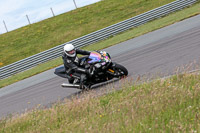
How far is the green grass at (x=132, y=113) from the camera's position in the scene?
5020 millimetres

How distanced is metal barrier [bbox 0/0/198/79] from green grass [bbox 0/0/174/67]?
17.1 ft

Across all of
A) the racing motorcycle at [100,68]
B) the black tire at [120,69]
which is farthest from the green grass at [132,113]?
the black tire at [120,69]

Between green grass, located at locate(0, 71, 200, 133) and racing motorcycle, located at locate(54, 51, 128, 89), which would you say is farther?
racing motorcycle, located at locate(54, 51, 128, 89)

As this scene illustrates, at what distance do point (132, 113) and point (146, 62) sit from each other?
695 cm

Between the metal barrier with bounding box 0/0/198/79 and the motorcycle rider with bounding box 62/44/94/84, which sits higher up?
the motorcycle rider with bounding box 62/44/94/84

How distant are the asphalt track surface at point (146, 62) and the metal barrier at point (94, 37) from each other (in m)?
7.50

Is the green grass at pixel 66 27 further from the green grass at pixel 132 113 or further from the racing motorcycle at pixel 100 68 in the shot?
the green grass at pixel 132 113

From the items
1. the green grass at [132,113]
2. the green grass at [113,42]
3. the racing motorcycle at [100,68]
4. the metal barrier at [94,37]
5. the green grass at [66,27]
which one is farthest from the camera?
the green grass at [66,27]

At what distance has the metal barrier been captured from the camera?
23922 mm

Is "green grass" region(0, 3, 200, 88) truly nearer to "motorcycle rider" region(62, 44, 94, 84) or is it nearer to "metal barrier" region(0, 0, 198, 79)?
"metal barrier" region(0, 0, 198, 79)

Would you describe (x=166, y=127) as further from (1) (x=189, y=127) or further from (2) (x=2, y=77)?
(2) (x=2, y=77)

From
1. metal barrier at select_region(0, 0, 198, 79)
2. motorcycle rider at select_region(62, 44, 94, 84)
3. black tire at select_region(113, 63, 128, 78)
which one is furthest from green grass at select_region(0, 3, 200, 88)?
black tire at select_region(113, 63, 128, 78)

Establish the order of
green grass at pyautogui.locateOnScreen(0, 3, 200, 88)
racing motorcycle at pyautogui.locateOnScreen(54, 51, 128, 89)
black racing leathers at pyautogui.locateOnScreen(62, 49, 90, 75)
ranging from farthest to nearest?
green grass at pyautogui.locateOnScreen(0, 3, 200, 88)
black racing leathers at pyautogui.locateOnScreen(62, 49, 90, 75)
racing motorcycle at pyautogui.locateOnScreen(54, 51, 128, 89)

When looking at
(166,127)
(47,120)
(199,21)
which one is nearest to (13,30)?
(199,21)
